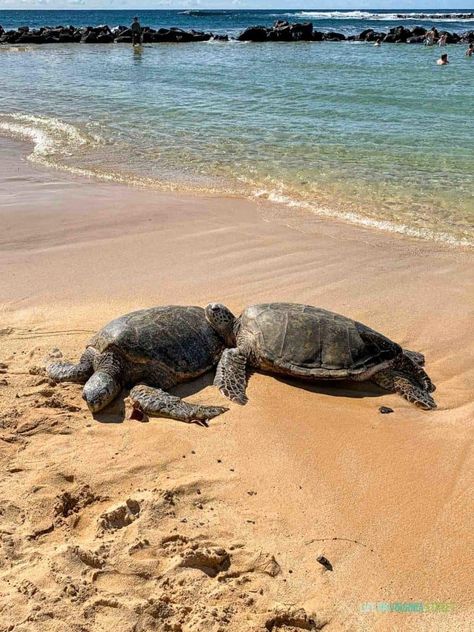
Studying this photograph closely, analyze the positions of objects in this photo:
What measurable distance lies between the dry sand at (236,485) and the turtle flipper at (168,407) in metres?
0.08

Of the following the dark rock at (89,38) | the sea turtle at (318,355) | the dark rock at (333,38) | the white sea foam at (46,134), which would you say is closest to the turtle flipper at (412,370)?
the sea turtle at (318,355)

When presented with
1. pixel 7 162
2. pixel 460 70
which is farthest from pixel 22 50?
pixel 7 162

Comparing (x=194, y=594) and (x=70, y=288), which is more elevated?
(x=70, y=288)

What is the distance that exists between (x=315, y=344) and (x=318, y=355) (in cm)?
11

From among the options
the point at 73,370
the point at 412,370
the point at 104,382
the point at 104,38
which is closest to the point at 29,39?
the point at 104,38

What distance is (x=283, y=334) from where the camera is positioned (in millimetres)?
4961

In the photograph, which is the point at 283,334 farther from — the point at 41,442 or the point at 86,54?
the point at 86,54

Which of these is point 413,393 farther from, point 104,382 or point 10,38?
point 10,38

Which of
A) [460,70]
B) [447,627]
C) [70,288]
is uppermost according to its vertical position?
[460,70]

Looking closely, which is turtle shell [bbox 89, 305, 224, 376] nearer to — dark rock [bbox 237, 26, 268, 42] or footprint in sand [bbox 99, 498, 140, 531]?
footprint in sand [bbox 99, 498, 140, 531]

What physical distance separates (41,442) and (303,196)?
7.36 metres

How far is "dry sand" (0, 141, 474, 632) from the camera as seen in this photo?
2.84m

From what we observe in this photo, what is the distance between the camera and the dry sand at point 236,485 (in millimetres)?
2840

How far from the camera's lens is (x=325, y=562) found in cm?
309
